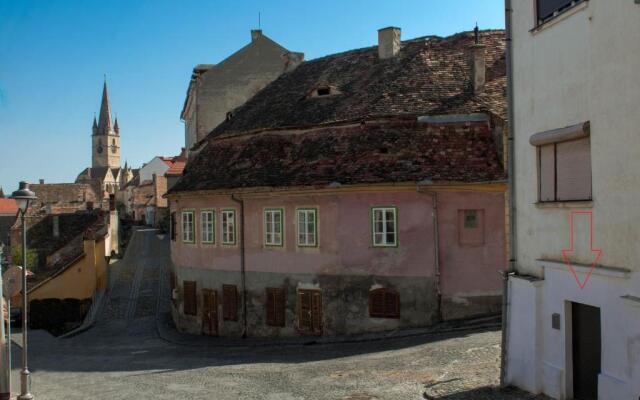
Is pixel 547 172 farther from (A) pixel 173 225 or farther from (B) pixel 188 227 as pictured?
(A) pixel 173 225

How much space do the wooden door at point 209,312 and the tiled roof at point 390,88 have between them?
633 centimetres

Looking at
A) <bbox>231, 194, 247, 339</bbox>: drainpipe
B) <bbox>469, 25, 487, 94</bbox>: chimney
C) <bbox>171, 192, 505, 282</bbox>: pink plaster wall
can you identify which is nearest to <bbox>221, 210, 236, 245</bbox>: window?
<bbox>231, 194, 247, 339</bbox>: drainpipe

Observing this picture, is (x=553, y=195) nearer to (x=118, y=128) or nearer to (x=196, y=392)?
(x=196, y=392)

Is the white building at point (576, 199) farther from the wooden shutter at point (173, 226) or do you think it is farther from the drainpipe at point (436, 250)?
the wooden shutter at point (173, 226)

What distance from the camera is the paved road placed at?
45.8 feet

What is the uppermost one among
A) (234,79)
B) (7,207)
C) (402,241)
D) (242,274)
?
(234,79)

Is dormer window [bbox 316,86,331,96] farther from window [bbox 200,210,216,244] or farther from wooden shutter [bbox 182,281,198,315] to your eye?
wooden shutter [bbox 182,281,198,315]

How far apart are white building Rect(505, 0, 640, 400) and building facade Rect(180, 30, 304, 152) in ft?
86.1

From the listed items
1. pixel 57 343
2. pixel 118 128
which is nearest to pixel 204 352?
pixel 57 343

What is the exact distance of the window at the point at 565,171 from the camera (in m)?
11.4

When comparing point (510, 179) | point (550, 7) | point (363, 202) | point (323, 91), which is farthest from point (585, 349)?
point (323, 91)

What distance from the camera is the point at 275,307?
23719mm

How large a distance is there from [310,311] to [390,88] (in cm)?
821

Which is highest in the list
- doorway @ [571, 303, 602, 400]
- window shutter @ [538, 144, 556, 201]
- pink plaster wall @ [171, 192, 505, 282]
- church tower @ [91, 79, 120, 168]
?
church tower @ [91, 79, 120, 168]
